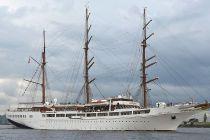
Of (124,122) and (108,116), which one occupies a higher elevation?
(108,116)

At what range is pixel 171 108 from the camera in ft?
313

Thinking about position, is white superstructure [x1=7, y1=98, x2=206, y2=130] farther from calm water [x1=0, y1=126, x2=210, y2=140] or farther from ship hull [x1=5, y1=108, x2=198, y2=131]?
calm water [x1=0, y1=126, x2=210, y2=140]

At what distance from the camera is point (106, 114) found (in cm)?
10150

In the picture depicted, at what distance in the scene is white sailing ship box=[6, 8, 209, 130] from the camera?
95812 mm

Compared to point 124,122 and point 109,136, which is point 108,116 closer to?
point 124,122

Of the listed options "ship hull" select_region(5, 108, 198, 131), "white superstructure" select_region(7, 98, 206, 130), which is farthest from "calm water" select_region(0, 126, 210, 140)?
"white superstructure" select_region(7, 98, 206, 130)

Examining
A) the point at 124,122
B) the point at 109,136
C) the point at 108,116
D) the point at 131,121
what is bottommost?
the point at 109,136

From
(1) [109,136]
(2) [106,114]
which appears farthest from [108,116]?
(1) [109,136]

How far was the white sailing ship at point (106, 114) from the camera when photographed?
9581 cm

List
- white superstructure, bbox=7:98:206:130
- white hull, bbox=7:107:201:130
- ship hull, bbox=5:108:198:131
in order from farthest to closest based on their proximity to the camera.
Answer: ship hull, bbox=5:108:198:131, white superstructure, bbox=7:98:206:130, white hull, bbox=7:107:201:130

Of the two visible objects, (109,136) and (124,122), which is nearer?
(109,136)

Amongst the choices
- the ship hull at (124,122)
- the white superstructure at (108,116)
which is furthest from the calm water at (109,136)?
the white superstructure at (108,116)

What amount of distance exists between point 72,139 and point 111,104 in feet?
88.7

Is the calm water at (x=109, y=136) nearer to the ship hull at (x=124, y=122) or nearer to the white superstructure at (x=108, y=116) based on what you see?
the ship hull at (x=124, y=122)
